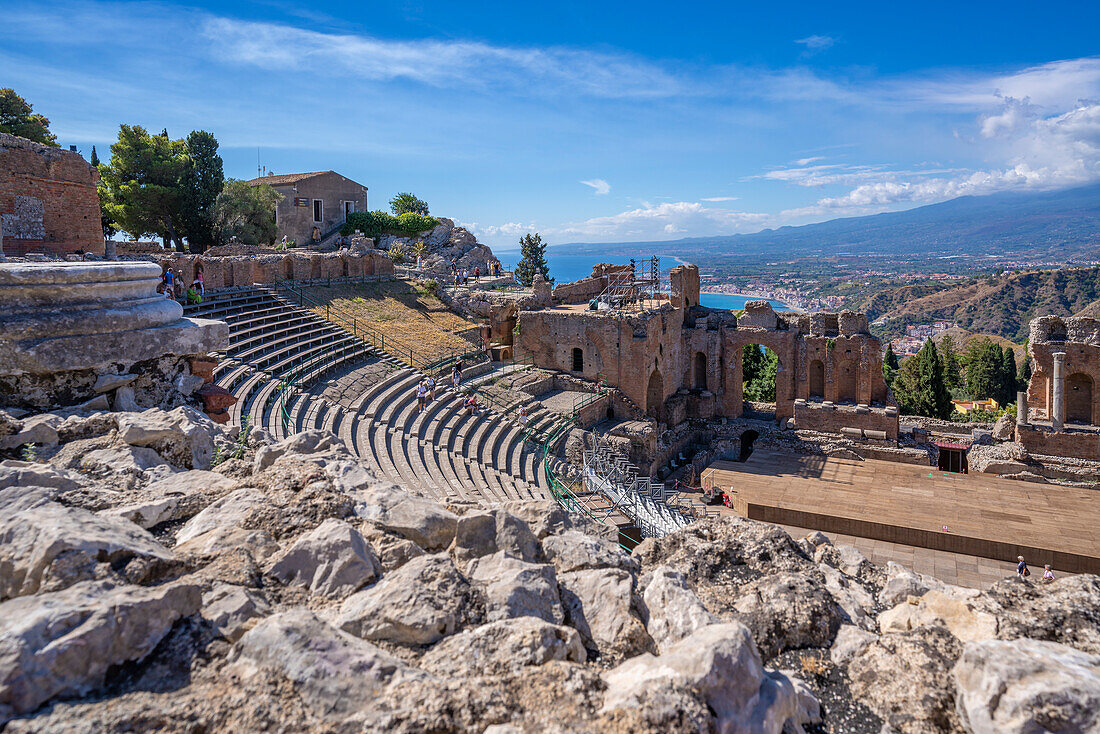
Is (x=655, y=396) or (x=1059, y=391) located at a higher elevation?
(x=1059, y=391)

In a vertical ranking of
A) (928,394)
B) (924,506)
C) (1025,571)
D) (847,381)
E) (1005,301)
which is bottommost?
(1025,571)

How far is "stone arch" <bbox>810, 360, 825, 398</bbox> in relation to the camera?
29.9 m

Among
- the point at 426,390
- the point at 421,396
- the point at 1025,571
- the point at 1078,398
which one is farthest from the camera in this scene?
the point at 1078,398

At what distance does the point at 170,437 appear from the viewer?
5113 mm

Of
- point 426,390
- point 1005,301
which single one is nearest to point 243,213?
point 426,390

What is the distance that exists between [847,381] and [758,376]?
49.4ft

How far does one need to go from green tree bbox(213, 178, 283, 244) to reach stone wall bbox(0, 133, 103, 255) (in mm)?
15431

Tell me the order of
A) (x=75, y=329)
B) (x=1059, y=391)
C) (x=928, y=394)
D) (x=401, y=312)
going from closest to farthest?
(x=75, y=329), (x=1059, y=391), (x=401, y=312), (x=928, y=394)

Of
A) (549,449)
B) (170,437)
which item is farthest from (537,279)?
(170,437)

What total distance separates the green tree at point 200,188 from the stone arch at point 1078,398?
41.2 meters

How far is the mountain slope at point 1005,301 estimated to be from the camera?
4277 inches

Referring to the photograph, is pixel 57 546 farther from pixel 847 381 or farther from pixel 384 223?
pixel 384 223

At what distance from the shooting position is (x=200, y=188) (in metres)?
33.8

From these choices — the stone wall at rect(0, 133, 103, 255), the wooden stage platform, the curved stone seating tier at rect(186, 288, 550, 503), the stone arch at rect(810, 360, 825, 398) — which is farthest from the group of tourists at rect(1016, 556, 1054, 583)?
the stone wall at rect(0, 133, 103, 255)
